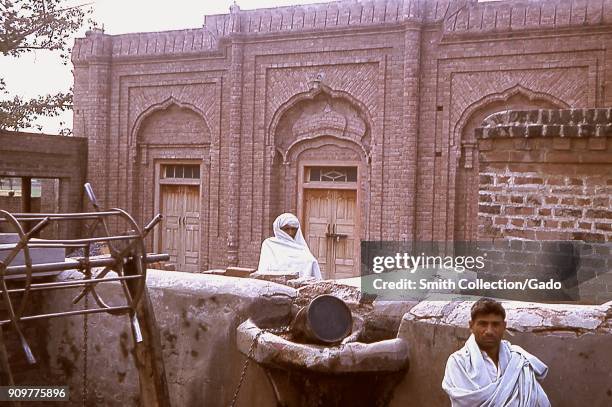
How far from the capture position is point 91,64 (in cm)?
1396

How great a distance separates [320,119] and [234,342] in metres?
8.27

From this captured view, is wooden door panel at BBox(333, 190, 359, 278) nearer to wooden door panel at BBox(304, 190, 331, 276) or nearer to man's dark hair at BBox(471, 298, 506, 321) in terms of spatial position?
wooden door panel at BBox(304, 190, 331, 276)

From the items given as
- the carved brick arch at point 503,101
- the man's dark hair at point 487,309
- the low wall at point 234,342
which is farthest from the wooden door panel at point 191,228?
the man's dark hair at point 487,309

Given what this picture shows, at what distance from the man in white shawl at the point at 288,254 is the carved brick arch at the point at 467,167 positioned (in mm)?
Result: 4458

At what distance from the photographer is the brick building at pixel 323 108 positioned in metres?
10.6

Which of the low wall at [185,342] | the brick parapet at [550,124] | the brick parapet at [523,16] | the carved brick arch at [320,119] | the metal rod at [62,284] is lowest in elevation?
the low wall at [185,342]

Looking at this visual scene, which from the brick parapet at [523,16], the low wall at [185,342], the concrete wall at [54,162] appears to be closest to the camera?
the low wall at [185,342]

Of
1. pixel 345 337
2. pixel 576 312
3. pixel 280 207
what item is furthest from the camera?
pixel 280 207

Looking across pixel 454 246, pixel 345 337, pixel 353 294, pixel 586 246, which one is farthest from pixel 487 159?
pixel 454 246

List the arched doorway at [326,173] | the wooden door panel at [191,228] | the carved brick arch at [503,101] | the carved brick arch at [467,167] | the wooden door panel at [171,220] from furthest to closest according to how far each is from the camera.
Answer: the wooden door panel at [171,220]
the wooden door panel at [191,228]
the arched doorway at [326,173]
the carved brick arch at [467,167]
the carved brick arch at [503,101]

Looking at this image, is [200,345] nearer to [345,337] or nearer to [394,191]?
[345,337]

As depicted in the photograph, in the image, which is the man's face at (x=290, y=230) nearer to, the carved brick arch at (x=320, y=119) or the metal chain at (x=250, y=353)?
the metal chain at (x=250, y=353)

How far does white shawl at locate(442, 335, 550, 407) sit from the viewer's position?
2830 mm

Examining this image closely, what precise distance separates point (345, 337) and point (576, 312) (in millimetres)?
1345
